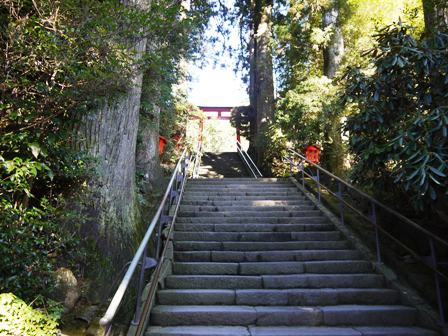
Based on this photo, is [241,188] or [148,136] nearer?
[148,136]

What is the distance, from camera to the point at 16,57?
2.56m

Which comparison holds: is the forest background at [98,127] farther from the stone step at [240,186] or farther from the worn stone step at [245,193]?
the stone step at [240,186]

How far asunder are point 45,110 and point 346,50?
27.0 ft

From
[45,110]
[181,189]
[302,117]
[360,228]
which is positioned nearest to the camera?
[45,110]

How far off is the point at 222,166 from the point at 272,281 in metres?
9.51

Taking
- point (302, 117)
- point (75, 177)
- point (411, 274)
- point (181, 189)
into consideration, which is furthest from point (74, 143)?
point (302, 117)

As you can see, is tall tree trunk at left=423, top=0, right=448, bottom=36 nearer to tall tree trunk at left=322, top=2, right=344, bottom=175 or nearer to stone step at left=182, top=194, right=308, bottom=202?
tall tree trunk at left=322, top=2, right=344, bottom=175

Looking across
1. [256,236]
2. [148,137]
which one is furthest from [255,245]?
[148,137]

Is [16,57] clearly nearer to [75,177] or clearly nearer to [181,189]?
[75,177]

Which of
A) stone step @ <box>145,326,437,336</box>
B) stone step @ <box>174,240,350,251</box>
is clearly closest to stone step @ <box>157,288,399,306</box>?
stone step @ <box>145,326,437,336</box>

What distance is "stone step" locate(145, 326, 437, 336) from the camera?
3.21 metres

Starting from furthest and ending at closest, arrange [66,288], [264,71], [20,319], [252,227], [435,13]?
[264,71] < [252,227] < [435,13] < [66,288] < [20,319]

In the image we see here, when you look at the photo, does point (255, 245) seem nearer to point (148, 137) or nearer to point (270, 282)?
point (270, 282)

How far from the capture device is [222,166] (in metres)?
13.5
